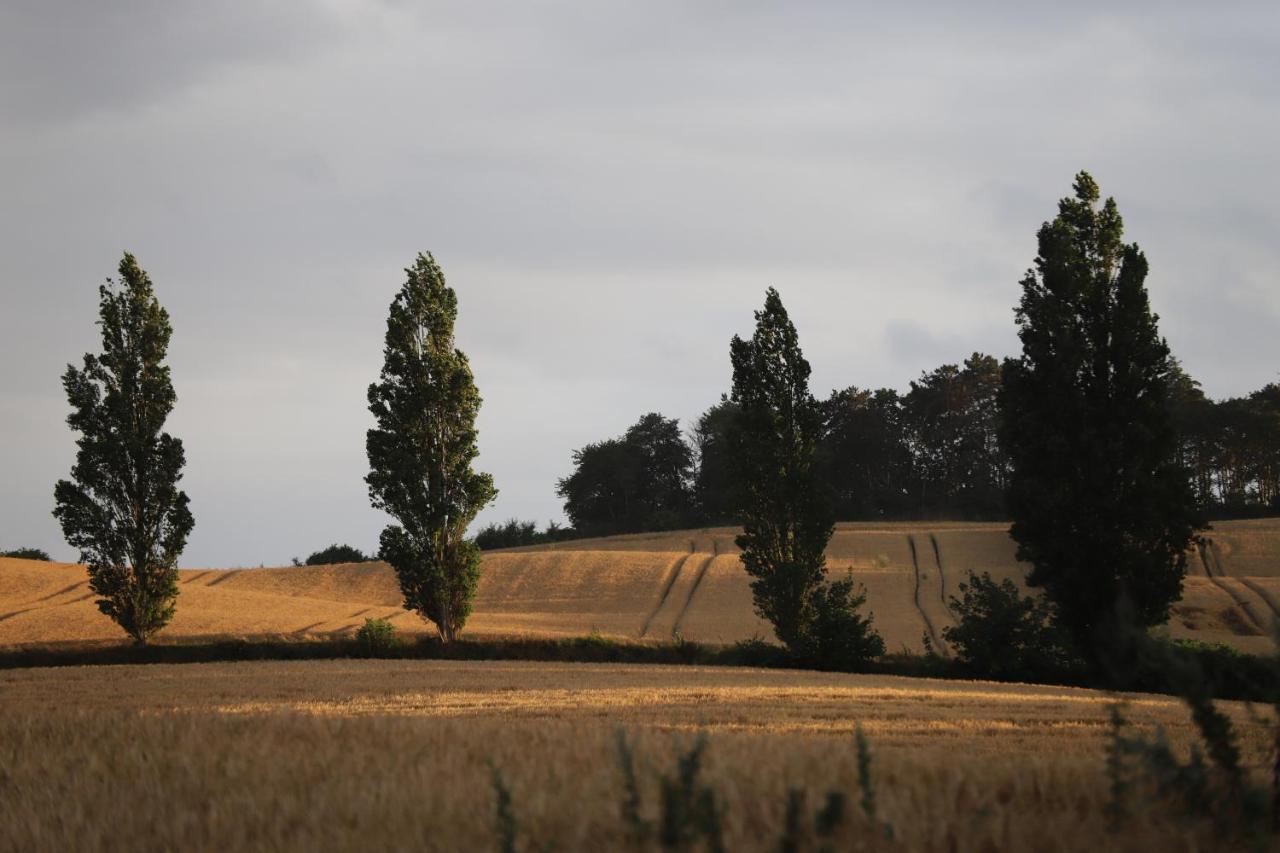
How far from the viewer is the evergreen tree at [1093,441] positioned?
3078 centimetres

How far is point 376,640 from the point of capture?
34688 mm

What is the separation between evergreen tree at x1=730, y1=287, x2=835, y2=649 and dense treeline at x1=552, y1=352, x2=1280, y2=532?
44.3 meters

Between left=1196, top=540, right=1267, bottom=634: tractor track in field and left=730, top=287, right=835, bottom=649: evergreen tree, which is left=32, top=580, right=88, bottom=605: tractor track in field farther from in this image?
left=1196, top=540, right=1267, bottom=634: tractor track in field

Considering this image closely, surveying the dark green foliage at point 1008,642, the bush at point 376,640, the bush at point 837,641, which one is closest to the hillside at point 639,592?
the bush at point 376,640

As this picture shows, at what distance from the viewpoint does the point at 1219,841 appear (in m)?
4.50

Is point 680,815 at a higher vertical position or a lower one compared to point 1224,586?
higher

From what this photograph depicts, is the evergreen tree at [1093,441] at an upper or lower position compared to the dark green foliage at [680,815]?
upper

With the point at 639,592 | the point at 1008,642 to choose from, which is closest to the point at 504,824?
the point at 1008,642

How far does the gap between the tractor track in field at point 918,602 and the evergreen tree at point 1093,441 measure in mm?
4680

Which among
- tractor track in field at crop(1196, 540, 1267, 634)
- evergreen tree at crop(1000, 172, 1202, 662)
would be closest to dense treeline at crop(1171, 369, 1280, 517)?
tractor track in field at crop(1196, 540, 1267, 634)

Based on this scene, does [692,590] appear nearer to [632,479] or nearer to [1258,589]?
[1258,589]

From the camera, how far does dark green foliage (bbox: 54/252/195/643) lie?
36.6 m

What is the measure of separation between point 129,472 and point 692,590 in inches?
1015

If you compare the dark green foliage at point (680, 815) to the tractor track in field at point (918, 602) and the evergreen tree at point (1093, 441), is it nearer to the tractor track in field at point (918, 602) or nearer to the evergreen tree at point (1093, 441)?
the evergreen tree at point (1093, 441)
